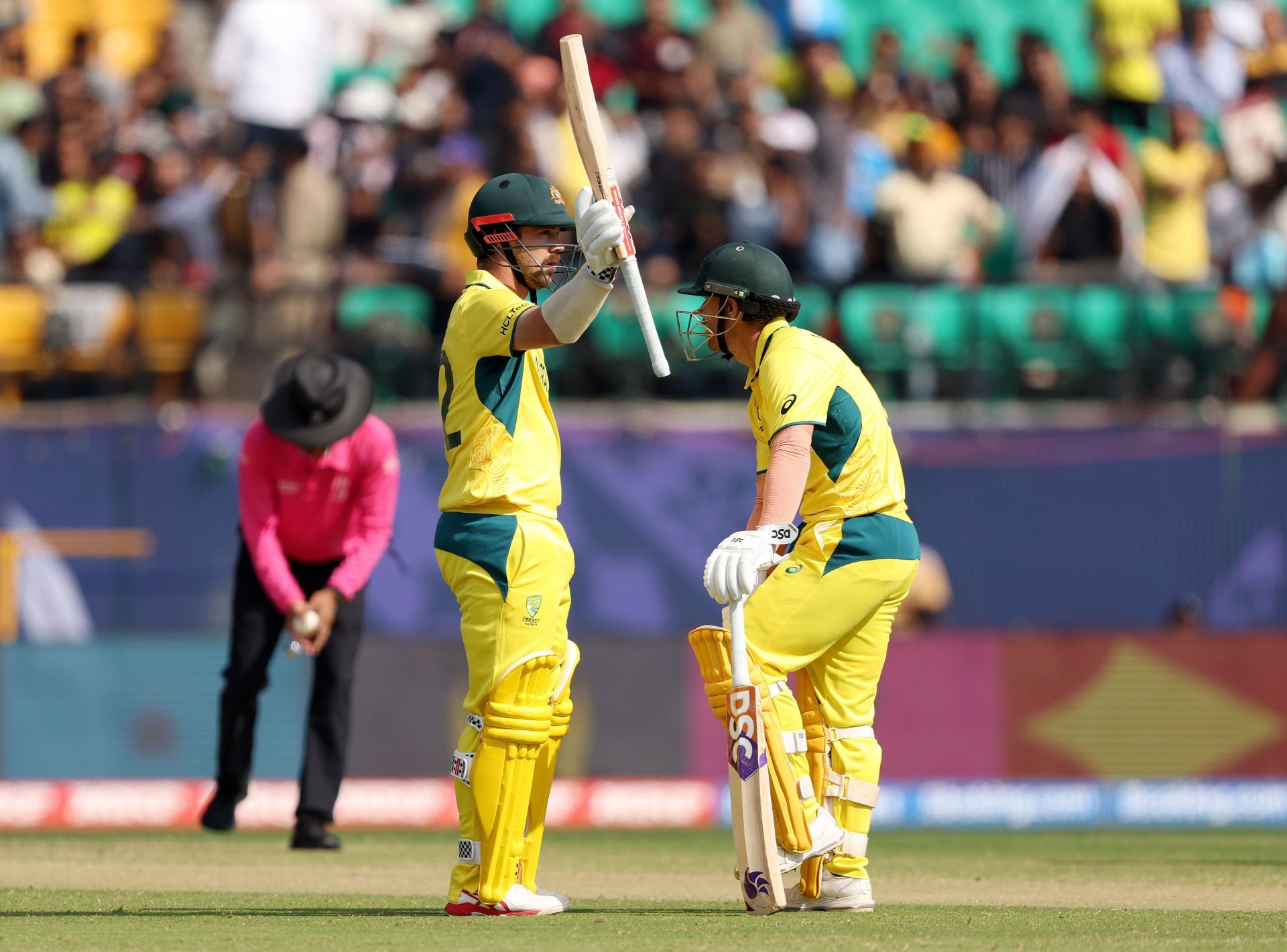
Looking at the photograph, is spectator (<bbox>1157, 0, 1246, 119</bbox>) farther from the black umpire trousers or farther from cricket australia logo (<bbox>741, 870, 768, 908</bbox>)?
cricket australia logo (<bbox>741, 870, 768, 908</bbox>)

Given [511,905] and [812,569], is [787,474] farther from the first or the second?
[511,905]

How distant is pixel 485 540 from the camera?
642 cm

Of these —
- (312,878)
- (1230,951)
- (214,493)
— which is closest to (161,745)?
(214,493)

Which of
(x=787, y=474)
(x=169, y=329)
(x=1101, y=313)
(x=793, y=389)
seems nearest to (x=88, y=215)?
(x=169, y=329)

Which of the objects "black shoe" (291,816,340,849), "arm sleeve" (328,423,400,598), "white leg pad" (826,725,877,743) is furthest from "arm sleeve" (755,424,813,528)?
"black shoe" (291,816,340,849)

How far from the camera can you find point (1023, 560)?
1351 cm

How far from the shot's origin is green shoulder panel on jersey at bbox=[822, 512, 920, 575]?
6523 mm

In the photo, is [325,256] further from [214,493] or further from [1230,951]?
[1230,951]

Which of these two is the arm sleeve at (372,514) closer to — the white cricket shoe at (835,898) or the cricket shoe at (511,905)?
the cricket shoe at (511,905)

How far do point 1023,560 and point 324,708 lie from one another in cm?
592

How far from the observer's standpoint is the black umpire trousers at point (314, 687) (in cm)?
911

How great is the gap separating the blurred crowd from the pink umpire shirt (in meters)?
4.71

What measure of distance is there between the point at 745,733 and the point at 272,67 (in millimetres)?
11290

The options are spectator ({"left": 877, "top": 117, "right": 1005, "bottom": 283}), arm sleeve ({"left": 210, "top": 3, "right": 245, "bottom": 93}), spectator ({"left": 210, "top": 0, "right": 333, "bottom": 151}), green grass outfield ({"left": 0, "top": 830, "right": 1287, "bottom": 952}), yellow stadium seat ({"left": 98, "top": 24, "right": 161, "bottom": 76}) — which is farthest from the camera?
yellow stadium seat ({"left": 98, "top": 24, "right": 161, "bottom": 76})
